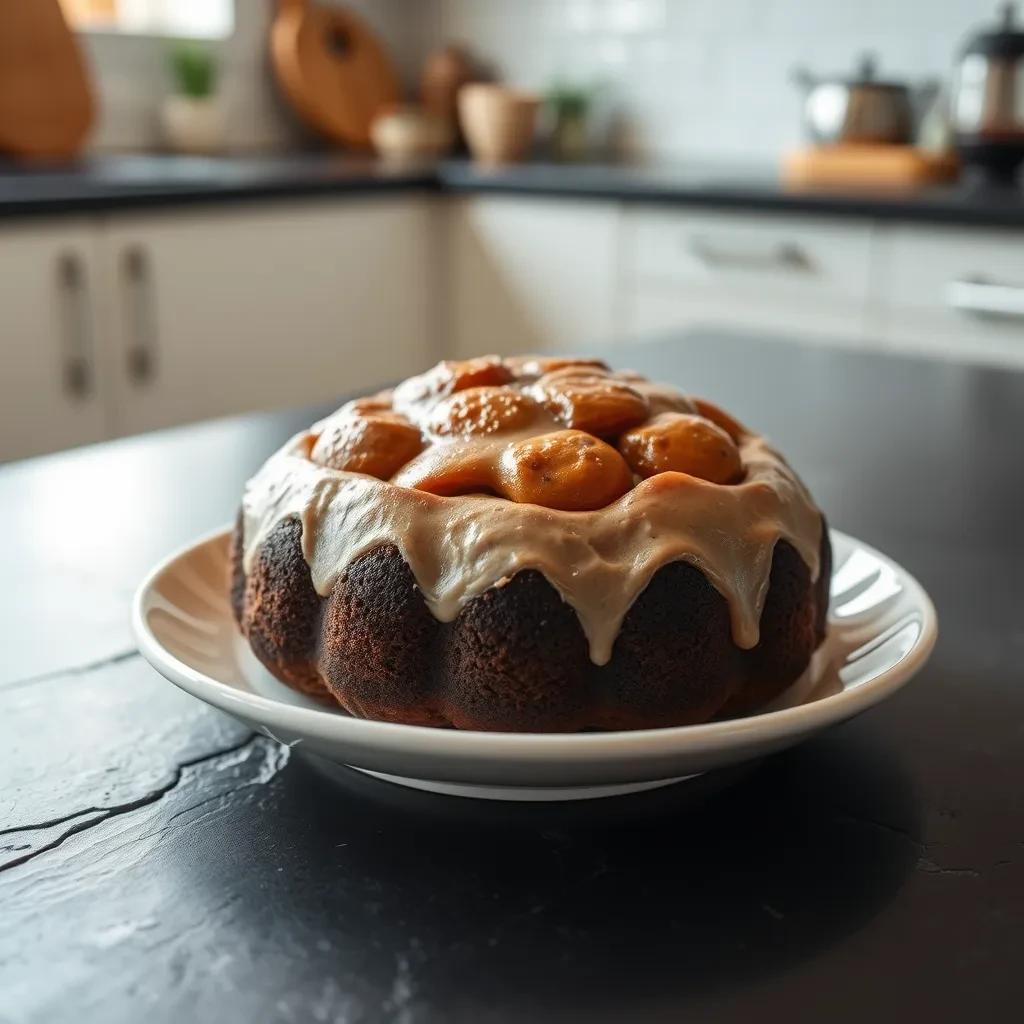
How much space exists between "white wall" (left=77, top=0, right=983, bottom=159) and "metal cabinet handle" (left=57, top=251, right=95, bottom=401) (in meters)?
1.10

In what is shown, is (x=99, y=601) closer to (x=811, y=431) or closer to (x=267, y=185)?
(x=811, y=431)

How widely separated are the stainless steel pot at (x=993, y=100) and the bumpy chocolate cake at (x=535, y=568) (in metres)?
2.12

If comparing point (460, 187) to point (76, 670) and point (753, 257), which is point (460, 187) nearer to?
point (753, 257)

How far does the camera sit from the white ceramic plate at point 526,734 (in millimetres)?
436

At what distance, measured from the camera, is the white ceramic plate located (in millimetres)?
436

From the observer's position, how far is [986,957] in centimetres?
41

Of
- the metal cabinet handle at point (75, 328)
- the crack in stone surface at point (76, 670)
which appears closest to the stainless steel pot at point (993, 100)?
the metal cabinet handle at point (75, 328)

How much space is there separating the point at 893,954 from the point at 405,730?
17cm

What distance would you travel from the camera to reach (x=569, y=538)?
481mm

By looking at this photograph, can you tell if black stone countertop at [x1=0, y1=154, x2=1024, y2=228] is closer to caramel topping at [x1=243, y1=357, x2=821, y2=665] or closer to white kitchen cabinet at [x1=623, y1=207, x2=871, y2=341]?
white kitchen cabinet at [x1=623, y1=207, x2=871, y2=341]

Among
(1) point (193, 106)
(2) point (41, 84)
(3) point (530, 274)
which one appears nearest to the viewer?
(2) point (41, 84)

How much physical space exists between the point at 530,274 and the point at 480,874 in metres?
2.33

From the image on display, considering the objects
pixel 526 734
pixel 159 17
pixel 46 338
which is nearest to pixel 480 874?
pixel 526 734

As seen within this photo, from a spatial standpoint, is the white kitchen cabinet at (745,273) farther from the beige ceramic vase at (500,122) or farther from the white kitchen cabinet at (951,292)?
the beige ceramic vase at (500,122)
